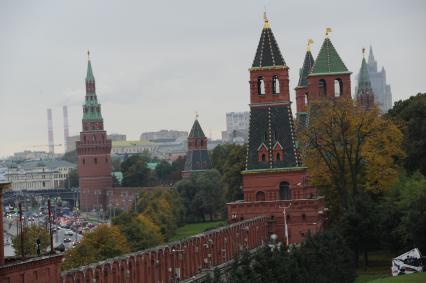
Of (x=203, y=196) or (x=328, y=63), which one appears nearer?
(x=328, y=63)

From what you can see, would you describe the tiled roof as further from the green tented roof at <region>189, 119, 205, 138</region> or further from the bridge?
the green tented roof at <region>189, 119, 205, 138</region>

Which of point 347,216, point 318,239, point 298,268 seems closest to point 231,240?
point 347,216

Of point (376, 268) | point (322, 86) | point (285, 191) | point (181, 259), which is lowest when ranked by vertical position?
point (376, 268)

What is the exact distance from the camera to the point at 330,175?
276ft

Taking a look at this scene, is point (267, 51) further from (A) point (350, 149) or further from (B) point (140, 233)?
(B) point (140, 233)

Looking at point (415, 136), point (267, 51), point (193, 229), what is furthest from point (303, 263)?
point (193, 229)

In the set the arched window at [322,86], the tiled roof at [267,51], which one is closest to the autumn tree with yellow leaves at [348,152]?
the tiled roof at [267,51]

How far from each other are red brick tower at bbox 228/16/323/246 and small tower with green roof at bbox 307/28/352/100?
2026 cm

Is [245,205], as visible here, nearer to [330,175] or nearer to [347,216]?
[330,175]

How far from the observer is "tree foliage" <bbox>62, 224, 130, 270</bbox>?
83.7 meters

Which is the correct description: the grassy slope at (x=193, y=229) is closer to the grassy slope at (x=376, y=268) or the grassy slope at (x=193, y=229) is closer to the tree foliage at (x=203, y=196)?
the tree foliage at (x=203, y=196)

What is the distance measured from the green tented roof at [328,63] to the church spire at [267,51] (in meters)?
20.0

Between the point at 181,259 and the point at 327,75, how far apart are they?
4657 cm

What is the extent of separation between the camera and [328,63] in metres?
106
